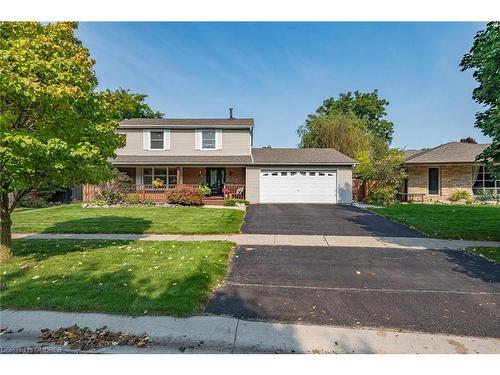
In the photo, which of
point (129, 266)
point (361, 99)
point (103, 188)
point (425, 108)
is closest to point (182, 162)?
point (103, 188)

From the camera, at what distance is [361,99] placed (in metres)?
47.5

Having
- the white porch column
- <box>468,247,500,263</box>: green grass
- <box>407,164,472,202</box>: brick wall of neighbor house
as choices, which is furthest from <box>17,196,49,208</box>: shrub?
<box>407,164,472,202</box>: brick wall of neighbor house

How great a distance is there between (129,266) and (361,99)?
162 feet

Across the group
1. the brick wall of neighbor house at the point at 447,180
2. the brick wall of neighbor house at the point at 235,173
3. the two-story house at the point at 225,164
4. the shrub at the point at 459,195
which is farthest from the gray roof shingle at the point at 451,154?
the brick wall of neighbor house at the point at 235,173

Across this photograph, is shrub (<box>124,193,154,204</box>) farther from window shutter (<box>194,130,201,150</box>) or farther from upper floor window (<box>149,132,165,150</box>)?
window shutter (<box>194,130,201,150</box>)

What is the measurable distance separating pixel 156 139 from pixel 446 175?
20189 mm

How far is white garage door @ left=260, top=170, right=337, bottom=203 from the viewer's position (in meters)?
19.3

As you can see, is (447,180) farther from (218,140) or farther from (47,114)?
(47,114)

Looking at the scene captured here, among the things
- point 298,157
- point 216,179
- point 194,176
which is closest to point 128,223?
point 194,176

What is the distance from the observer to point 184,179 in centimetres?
2045

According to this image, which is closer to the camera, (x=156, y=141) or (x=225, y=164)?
(x=225, y=164)

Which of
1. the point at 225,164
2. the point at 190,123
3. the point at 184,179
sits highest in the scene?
the point at 190,123

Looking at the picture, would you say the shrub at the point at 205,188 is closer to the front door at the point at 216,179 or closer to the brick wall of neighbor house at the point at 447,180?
the front door at the point at 216,179

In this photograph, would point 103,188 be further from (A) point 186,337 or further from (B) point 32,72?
(A) point 186,337
